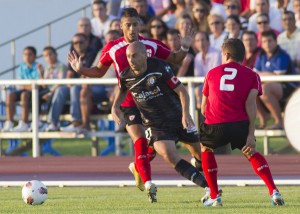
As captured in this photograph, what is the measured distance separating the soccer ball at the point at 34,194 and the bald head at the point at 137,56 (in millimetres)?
1546

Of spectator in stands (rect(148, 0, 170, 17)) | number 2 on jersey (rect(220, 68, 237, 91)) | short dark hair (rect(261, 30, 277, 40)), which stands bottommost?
number 2 on jersey (rect(220, 68, 237, 91))

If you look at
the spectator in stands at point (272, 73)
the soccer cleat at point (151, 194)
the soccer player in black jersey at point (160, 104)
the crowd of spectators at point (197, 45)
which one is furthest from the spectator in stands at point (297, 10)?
the soccer cleat at point (151, 194)

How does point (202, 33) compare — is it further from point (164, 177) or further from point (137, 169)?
point (137, 169)

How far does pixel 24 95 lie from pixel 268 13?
13.7 feet

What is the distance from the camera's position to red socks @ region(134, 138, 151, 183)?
1159 cm

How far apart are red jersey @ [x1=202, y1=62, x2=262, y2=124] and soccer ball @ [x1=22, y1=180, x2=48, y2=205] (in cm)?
189

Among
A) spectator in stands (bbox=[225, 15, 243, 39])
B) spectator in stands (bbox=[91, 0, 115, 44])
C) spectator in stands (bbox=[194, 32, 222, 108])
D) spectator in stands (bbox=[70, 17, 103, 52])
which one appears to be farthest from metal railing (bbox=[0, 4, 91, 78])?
spectator in stands (bbox=[225, 15, 243, 39])

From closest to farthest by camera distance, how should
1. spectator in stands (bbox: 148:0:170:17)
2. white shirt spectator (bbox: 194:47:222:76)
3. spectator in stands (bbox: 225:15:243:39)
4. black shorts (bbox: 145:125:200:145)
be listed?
black shorts (bbox: 145:125:200:145) < white shirt spectator (bbox: 194:47:222:76) < spectator in stands (bbox: 225:15:243:39) < spectator in stands (bbox: 148:0:170:17)

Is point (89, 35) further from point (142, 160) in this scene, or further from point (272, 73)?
point (142, 160)

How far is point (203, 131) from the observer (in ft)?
35.3

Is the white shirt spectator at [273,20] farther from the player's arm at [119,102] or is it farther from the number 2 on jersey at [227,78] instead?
the number 2 on jersey at [227,78]

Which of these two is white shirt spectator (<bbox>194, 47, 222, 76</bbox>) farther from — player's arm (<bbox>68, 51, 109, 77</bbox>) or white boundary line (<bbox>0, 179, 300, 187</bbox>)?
player's arm (<bbox>68, 51, 109, 77</bbox>)

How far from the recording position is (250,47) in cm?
1653

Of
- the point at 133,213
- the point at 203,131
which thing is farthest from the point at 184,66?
the point at 133,213
